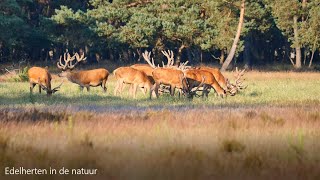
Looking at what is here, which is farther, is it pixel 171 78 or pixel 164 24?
pixel 164 24

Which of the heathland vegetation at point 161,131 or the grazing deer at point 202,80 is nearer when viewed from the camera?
the heathland vegetation at point 161,131

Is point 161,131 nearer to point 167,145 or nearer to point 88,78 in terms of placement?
point 167,145

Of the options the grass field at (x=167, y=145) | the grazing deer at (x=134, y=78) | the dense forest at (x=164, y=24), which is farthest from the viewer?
the dense forest at (x=164, y=24)

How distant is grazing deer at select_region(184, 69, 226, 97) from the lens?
19.8 meters

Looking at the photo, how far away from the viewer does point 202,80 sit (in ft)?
64.3

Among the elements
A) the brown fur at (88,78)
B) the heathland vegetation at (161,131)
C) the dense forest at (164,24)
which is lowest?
the heathland vegetation at (161,131)

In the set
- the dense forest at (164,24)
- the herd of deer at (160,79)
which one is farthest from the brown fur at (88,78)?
the dense forest at (164,24)

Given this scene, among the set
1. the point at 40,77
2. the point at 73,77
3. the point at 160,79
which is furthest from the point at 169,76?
the point at 73,77

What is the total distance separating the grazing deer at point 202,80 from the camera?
1975 cm

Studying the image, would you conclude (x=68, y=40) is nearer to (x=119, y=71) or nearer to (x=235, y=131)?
(x=119, y=71)

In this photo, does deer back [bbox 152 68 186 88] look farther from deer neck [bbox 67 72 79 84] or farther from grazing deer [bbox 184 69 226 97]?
deer neck [bbox 67 72 79 84]

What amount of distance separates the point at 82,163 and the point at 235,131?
3471 mm

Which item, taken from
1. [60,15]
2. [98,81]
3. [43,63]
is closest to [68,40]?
[60,15]

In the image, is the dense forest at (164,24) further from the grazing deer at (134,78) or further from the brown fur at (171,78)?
the brown fur at (171,78)
